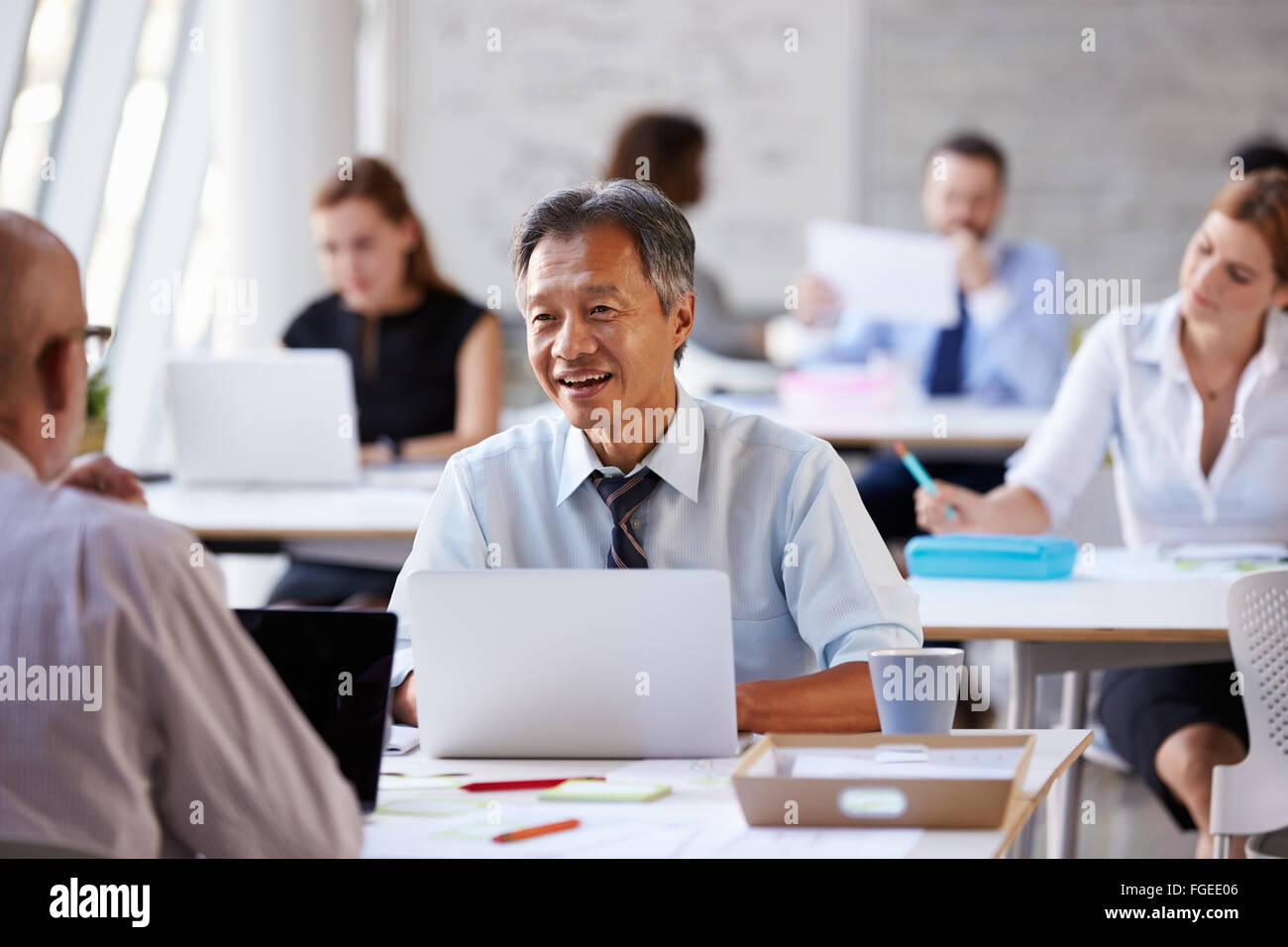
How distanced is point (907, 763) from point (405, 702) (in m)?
0.66

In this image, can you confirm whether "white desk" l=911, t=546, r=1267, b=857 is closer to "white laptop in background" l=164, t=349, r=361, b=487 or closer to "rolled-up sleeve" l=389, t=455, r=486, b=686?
"rolled-up sleeve" l=389, t=455, r=486, b=686

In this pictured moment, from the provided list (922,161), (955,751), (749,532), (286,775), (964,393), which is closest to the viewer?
(286,775)

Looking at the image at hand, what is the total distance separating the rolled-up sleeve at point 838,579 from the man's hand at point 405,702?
48cm

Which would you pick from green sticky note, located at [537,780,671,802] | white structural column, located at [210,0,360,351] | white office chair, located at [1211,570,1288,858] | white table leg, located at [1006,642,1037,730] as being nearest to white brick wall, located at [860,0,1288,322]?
white structural column, located at [210,0,360,351]

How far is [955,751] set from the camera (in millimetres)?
1435

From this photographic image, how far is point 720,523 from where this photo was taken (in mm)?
1900

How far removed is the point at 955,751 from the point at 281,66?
4.42 metres

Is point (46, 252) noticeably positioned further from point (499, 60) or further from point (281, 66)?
point (499, 60)

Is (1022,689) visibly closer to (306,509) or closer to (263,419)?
(306,509)

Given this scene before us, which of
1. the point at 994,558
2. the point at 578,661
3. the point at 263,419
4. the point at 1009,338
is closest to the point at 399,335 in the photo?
the point at 263,419

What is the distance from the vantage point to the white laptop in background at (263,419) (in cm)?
335

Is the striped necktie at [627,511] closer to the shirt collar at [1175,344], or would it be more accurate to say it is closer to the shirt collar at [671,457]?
the shirt collar at [671,457]
